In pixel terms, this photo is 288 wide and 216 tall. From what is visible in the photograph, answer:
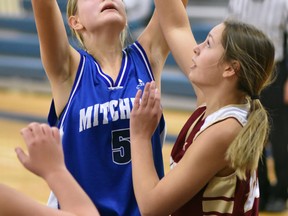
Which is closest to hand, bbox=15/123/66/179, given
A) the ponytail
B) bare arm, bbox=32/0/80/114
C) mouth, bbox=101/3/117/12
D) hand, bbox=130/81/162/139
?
hand, bbox=130/81/162/139

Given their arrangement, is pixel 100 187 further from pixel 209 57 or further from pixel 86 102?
pixel 209 57

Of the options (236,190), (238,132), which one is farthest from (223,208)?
(238,132)

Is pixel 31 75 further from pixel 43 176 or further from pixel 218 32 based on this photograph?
pixel 43 176

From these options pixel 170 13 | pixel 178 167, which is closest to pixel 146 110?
pixel 178 167

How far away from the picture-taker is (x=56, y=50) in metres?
2.16

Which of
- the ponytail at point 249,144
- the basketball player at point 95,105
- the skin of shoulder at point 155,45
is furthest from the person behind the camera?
the skin of shoulder at point 155,45

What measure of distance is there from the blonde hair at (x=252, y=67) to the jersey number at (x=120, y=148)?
1.29 feet

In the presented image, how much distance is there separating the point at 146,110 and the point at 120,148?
0.94ft

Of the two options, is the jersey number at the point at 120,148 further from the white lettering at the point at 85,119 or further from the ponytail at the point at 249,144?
the ponytail at the point at 249,144

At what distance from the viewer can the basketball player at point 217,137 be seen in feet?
6.30

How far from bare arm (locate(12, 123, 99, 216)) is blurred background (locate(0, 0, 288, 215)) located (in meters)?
4.28

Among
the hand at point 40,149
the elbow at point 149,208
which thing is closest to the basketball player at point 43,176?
the hand at point 40,149

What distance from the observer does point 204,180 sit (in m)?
1.93

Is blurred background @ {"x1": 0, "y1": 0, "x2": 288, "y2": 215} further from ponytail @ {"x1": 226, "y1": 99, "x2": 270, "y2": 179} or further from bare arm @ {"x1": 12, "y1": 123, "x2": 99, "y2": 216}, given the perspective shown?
bare arm @ {"x1": 12, "y1": 123, "x2": 99, "y2": 216}
